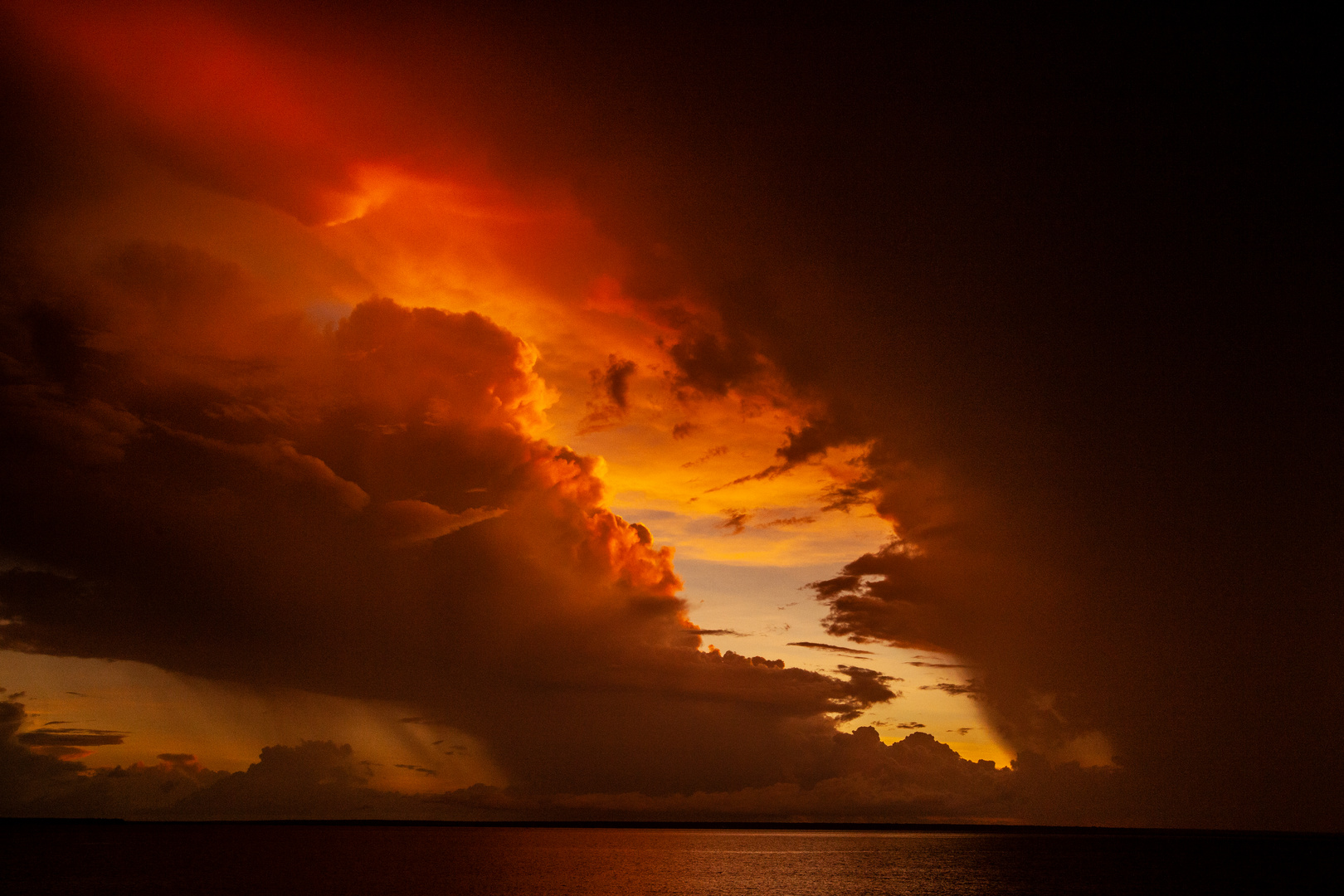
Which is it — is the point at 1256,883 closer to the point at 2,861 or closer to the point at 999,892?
the point at 999,892

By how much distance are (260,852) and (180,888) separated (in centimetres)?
10708

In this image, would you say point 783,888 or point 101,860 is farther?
point 101,860

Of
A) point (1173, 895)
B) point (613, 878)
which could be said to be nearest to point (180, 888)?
point (613, 878)

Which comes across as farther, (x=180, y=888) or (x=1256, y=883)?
(x=1256, y=883)

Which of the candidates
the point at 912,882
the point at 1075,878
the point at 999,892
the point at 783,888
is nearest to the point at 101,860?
the point at 783,888

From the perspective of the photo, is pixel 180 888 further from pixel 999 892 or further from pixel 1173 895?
pixel 1173 895

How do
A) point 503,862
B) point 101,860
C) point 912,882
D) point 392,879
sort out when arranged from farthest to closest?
point 503,862 → point 101,860 → point 912,882 → point 392,879

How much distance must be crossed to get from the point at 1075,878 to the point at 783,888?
5241cm

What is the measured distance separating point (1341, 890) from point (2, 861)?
662ft

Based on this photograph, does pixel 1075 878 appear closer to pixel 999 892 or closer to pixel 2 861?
pixel 999 892

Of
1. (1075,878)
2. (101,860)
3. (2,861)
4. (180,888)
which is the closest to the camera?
(180,888)

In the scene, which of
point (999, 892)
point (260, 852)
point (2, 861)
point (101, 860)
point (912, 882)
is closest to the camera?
point (999, 892)

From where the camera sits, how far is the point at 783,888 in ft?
387

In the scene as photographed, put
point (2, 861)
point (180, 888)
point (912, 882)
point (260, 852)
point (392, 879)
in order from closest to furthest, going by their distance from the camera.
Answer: point (180, 888) → point (392, 879) → point (912, 882) → point (2, 861) → point (260, 852)
